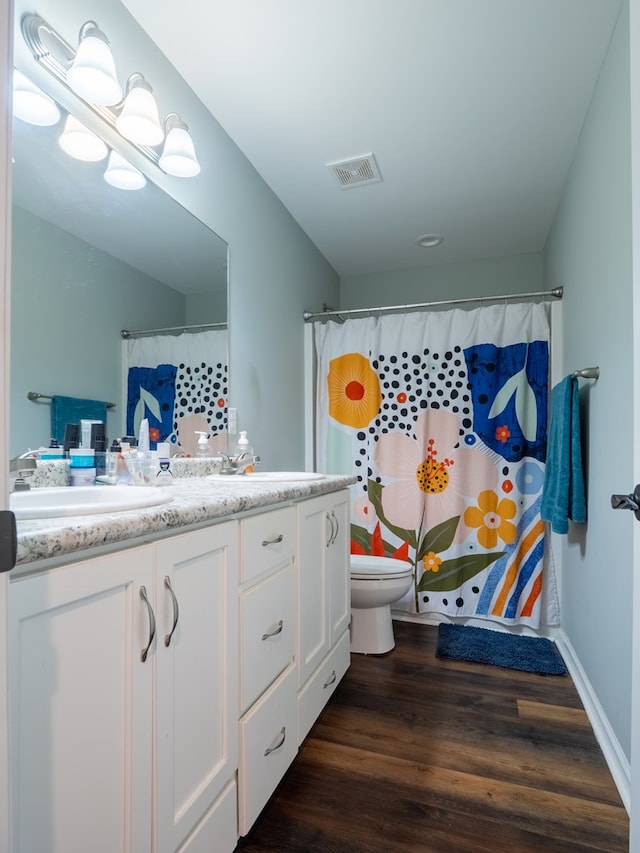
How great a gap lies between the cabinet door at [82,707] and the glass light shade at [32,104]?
3.80ft

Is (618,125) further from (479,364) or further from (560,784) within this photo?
(560,784)

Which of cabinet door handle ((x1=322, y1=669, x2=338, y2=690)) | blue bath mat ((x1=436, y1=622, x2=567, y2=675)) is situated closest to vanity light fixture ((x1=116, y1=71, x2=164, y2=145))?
cabinet door handle ((x1=322, y1=669, x2=338, y2=690))

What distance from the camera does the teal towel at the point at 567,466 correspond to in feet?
6.06

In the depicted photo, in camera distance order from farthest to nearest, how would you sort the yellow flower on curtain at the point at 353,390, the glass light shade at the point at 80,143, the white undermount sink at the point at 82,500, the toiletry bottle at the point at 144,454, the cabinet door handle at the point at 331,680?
the yellow flower on curtain at the point at 353,390 < the cabinet door handle at the point at 331,680 < the toiletry bottle at the point at 144,454 < the glass light shade at the point at 80,143 < the white undermount sink at the point at 82,500

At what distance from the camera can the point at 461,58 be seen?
163cm

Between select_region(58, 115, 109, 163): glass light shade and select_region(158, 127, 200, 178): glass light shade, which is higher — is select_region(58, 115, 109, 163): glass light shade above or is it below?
below

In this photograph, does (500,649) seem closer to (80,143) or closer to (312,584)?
(312,584)

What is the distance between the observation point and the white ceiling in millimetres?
1479

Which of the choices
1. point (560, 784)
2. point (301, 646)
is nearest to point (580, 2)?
point (301, 646)

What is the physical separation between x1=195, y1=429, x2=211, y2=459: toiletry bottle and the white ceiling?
1.31 metres

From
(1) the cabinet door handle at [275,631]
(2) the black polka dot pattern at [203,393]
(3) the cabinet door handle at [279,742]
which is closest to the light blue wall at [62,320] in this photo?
(2) the black polka dot pattern at [203,393]

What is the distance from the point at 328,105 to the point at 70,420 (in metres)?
1.55

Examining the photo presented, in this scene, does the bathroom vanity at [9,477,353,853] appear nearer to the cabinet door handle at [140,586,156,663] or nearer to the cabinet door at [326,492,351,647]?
the cabinet door handle at [140,586,156,663]

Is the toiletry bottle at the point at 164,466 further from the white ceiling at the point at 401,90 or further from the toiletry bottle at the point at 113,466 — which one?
the white ceiling at the point at 401,90
